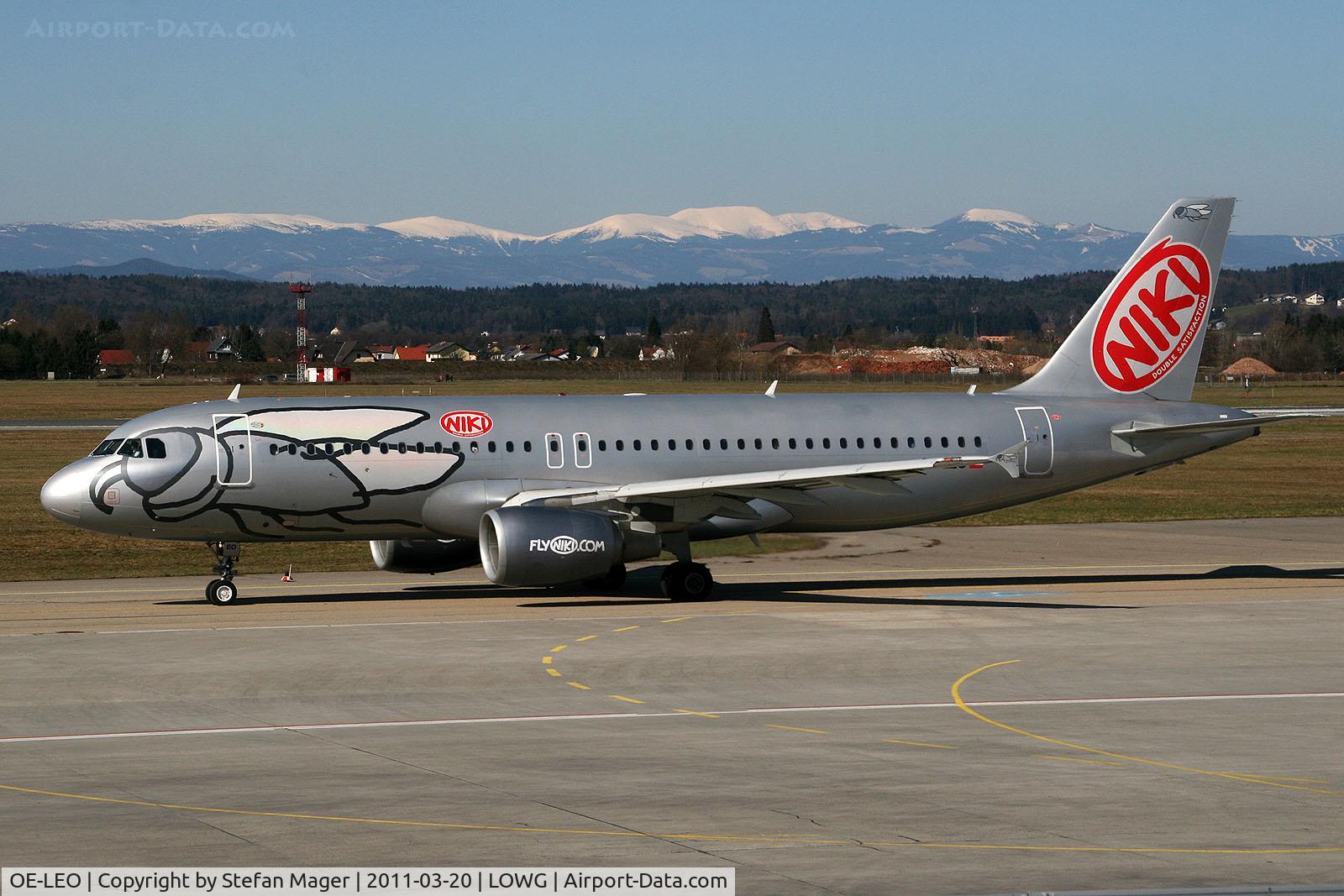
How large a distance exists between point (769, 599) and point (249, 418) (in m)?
11.9

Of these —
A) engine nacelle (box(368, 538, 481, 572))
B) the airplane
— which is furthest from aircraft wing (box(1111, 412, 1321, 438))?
engine nacelle (box(368, 538, 481, 572))

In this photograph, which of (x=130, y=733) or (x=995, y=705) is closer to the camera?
(x=130, y=733)

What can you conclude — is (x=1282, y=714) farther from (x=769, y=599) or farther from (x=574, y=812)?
(x=769, y=599)

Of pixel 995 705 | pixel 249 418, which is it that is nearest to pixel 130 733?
pixel 995 705

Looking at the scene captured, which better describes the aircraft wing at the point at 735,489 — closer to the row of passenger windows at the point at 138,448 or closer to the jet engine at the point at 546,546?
the jet engine at the point at 546,546

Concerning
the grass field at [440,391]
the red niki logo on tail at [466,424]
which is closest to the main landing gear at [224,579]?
the red niki logo on tail at [466,424]

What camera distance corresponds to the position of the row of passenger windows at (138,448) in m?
33.6

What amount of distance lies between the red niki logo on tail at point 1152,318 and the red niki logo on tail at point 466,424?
15.0 meters

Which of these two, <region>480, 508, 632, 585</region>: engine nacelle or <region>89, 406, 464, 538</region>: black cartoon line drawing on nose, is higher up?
<region>89, 406, 464, 538</region>: black cartoon line drawing on nose

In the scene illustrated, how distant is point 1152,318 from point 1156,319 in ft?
0.34

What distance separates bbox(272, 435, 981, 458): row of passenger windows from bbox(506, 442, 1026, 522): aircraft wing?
1029mm

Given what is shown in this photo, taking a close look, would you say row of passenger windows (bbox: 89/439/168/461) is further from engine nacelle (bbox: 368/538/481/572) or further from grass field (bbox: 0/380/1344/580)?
grass field (bbox: 0/380/1344/580)

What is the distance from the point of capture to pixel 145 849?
14.7 m

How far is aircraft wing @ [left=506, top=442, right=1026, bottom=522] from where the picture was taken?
33.2 metres
